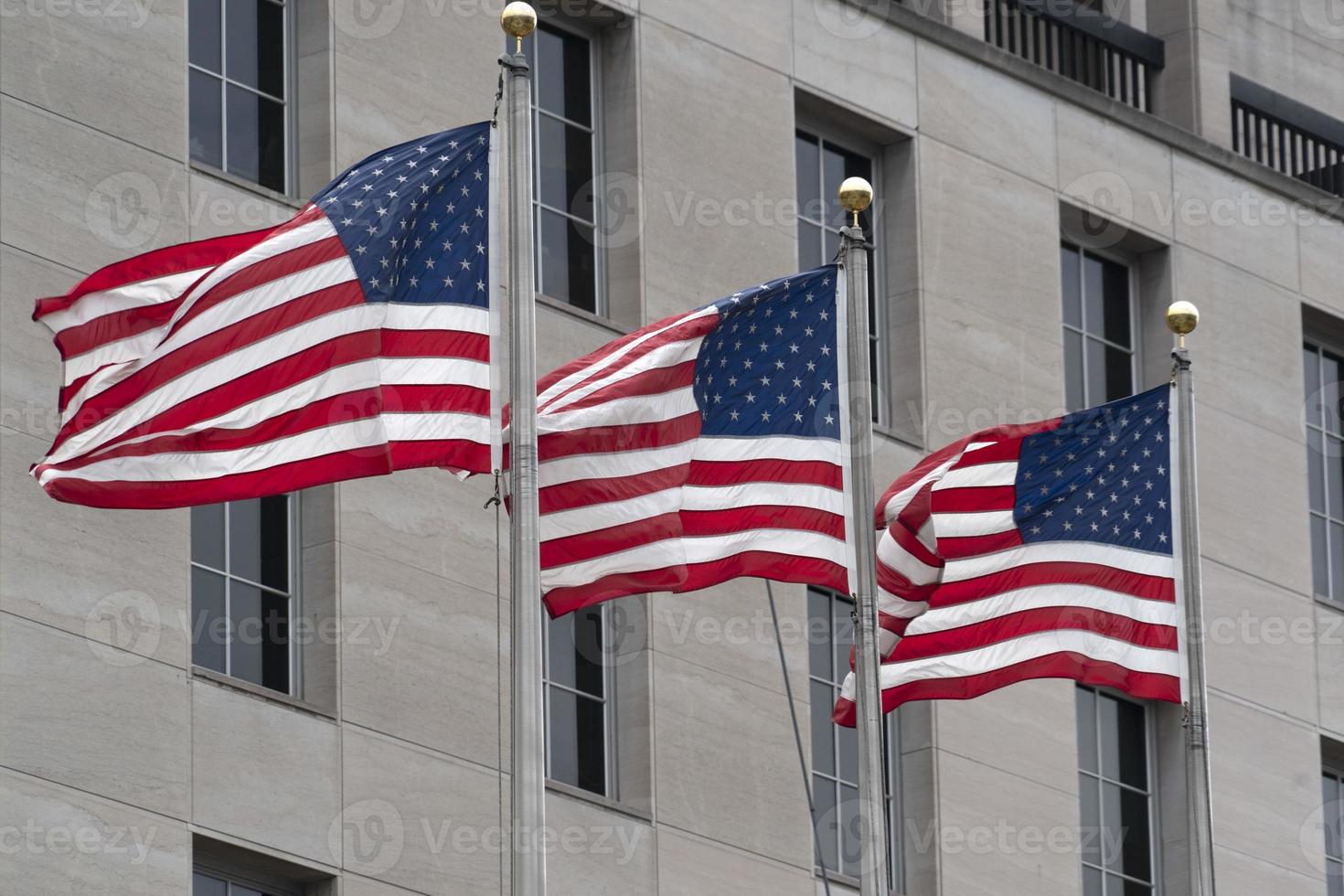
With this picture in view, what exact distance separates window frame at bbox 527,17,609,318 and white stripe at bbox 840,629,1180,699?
6.57 m

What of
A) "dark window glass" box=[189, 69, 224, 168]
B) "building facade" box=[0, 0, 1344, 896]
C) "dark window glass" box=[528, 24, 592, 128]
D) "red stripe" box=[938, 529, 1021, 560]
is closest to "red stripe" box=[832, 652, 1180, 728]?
"red stripe" box=[938, 529, 1021, 560]

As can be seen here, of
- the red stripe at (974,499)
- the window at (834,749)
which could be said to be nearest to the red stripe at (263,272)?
the red stripe at (974,499)

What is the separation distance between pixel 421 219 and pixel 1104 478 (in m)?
5.79

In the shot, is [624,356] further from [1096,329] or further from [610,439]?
[1096,329]

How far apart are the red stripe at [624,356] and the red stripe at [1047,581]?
278 centimetres

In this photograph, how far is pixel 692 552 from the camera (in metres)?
22.8

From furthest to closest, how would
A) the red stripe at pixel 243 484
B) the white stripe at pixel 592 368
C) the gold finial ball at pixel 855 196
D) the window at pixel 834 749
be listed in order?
the window at pixel 834 749 < the gold finial ball at pixel 855 196 < the white stripe at pixel 592 368 < the red stripe at pixel 243 484

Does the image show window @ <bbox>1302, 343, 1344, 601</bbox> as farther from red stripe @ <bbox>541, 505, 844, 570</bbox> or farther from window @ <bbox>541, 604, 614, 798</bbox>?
red stripe @ <bbox>541, 505, 844, 570</bbox>

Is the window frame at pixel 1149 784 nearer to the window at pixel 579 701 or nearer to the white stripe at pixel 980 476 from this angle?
the window at pixel 579 701

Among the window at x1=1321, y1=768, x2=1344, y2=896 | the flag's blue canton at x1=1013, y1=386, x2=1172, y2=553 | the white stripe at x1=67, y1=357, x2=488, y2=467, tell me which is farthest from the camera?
the window at x1=1321, y1=768, x2=1344, y2=896

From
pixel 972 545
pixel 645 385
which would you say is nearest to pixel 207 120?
pixel 645 385

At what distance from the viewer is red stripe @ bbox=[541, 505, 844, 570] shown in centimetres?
2252

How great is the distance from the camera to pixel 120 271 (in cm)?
2209

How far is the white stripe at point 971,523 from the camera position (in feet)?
81.2
